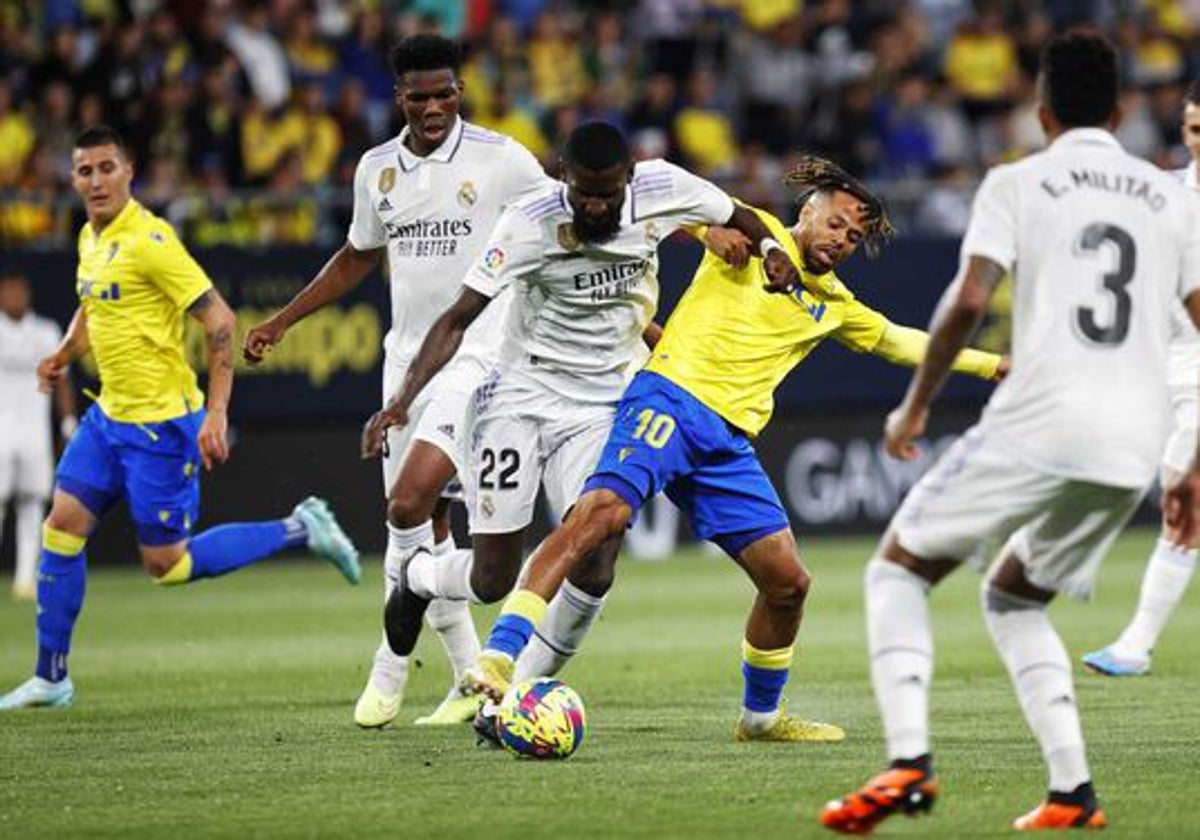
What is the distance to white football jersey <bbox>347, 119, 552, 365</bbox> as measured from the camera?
10.5 m

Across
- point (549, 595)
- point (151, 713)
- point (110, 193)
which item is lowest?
point (151, 713)

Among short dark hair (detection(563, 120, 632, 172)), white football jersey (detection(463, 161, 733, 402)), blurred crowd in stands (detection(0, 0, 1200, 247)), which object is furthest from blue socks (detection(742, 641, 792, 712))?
blurred crowd in stands (detection(0, 0, 1200, 247))

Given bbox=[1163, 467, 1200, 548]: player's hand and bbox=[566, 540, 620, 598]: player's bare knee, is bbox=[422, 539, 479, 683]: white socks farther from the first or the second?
bbox=[1163, 467, 1200, 548]: player's hand

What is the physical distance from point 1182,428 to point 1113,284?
483 centimetres

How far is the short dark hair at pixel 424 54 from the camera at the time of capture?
33.7ft

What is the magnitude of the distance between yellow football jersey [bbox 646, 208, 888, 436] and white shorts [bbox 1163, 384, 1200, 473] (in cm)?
233

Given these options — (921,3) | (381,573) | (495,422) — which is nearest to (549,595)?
(495,422)

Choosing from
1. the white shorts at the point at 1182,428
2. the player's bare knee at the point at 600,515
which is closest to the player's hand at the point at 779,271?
the player's bare knee at the point at 600,515

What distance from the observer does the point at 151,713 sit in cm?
1112

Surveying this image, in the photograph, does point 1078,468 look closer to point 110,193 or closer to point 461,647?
point 461,647

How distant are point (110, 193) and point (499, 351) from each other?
2676 millimetres

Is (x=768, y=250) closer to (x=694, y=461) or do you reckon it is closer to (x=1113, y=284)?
(x=694, y=461)

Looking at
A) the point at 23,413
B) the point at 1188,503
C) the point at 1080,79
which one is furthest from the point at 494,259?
the point at 23,413

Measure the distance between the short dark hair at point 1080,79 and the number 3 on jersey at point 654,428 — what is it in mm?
2629
